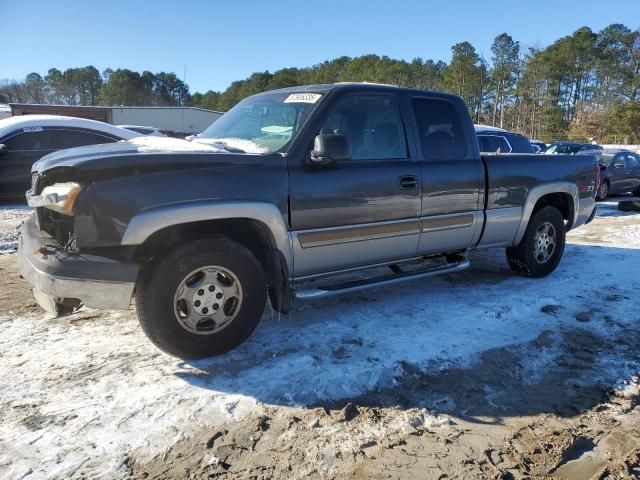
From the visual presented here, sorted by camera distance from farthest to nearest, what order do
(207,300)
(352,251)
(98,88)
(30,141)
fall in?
(98,88)
(30,141)
(352,251)
(207,300)

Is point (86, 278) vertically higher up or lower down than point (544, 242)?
higher up

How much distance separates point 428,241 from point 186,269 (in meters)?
2.32

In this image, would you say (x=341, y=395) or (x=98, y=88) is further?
(x=98, y=88)

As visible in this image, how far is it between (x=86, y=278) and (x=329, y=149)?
1858mm

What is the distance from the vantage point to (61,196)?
10.7 ft

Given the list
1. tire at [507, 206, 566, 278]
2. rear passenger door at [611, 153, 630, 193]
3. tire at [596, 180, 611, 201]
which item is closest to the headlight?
tire at [507, 206, 566, 278]

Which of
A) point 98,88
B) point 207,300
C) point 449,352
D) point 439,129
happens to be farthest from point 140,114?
point 98,88

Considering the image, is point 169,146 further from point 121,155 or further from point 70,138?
point 70,138

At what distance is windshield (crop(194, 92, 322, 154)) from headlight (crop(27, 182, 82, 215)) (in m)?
1.29

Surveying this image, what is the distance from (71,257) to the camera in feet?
10.7

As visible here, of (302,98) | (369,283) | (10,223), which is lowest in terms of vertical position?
(10,223)

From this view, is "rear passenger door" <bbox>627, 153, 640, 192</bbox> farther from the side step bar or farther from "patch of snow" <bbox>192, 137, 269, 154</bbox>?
"patch of snow" <bbox>192, 137, 269, 154</bbox>

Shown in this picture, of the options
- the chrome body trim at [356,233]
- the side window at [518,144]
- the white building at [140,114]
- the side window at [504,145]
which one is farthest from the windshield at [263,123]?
the white building at [140,114]

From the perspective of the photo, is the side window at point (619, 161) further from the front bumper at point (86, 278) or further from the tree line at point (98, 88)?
the tree line at point (98, 88)
